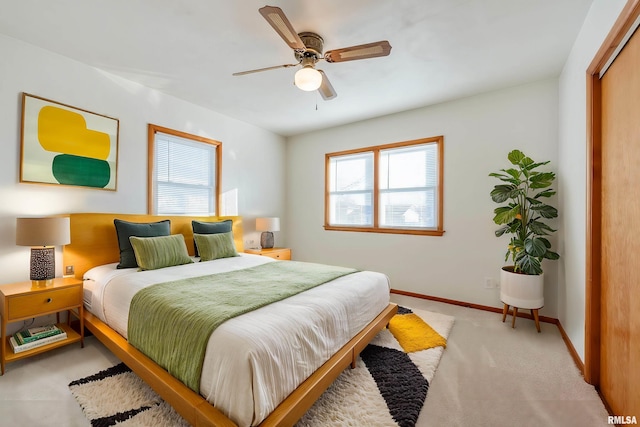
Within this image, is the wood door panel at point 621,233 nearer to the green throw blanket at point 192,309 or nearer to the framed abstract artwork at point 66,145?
the green throw blanket at point 192,309

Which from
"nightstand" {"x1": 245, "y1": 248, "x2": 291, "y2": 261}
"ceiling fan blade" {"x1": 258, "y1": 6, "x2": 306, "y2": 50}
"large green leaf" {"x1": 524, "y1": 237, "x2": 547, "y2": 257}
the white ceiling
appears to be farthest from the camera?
"nightstand" {"x1": 245, "y1": 248, "x2": 291, "y2": 261}

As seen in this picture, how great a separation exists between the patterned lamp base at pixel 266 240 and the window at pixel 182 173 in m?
0.84

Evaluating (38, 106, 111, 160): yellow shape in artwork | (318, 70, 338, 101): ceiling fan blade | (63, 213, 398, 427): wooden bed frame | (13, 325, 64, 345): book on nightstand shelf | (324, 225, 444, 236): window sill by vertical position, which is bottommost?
(13, 325, 64, 345): book on nightstand shelf

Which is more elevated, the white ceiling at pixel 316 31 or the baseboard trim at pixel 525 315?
the white ceiling at pixel 316 31

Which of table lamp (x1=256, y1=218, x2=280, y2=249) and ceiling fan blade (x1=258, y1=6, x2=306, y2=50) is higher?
ceiling fan blade (x1=258, y1=6, x2=306, y2=50)

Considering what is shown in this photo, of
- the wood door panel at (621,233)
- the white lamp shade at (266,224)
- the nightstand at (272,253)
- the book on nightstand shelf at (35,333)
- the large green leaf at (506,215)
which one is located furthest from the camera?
the white lamp shade at (266,224)

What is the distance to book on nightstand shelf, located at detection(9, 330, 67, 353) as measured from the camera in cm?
210

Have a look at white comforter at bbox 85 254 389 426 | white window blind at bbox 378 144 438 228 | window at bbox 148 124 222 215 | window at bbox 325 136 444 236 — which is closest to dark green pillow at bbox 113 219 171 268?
white comforter at bbox 85 254 389 426

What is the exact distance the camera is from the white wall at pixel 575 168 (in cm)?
197

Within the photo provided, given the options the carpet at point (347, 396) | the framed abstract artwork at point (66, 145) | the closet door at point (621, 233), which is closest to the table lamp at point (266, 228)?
the framed abstract artwork at point (66, 145)

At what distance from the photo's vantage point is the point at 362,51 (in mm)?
1997

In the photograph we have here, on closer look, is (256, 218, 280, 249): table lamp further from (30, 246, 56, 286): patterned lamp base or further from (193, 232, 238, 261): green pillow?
(30, 246, 56, 286): patterned lamp base

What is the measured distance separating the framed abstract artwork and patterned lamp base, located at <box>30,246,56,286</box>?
0.68 metres

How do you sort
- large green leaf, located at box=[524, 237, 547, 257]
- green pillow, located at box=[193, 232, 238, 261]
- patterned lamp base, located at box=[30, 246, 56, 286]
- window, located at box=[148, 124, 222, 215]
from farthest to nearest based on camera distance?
window, located at box=[148, 124, 222, 215] → green pillow, located at box=[193, 232, 238, 261] → large green leaf, located at box=[524, 237, 547, 257] → patterned lamp base, located at box=[30, 246, 56, 286]
